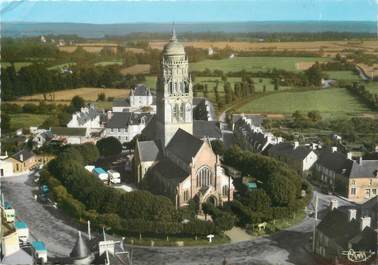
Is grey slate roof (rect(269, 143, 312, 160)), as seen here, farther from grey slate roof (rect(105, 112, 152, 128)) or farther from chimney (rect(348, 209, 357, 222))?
grey slate roof (rect(105, 112, 152, 128))

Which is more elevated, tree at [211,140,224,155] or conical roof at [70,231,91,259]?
conical roof at [70,231,91,259]

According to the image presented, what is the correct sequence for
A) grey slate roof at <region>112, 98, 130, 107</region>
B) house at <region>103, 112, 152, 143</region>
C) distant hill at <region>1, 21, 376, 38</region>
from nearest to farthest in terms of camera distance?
distant hill at <region>1, 21, 376, 38</region>, house at <region>103, 112, 152, 143</region>, grey slate roof at <region>112, 98, 130, 107</region>

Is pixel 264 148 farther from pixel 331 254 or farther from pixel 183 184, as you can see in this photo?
pixel 331 254

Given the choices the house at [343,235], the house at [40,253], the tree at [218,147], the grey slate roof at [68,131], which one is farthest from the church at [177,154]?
the grey slate roof at [68,131]

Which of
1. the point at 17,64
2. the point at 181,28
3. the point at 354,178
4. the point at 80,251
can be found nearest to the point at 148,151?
the point at 181,28

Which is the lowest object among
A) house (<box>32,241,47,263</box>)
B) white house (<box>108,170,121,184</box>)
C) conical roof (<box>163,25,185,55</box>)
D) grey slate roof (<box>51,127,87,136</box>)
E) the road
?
the road

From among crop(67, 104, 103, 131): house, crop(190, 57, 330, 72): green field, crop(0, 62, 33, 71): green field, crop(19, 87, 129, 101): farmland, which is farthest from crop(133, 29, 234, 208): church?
crop(19, 87, 129, 101): farmland
